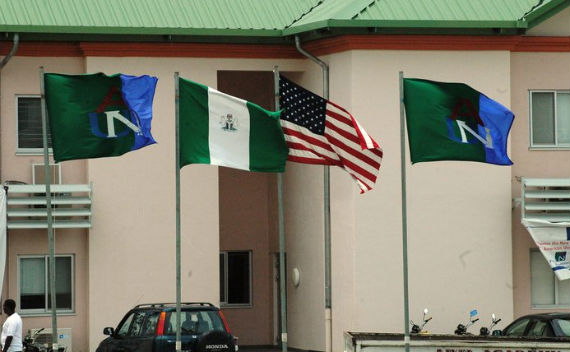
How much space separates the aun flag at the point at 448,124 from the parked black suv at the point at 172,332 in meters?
4.67

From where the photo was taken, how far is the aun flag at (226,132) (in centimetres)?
2467

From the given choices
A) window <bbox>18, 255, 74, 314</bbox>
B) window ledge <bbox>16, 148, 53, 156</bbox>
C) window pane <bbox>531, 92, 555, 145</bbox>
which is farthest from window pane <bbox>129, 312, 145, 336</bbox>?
window pane <bbox>531, 92, 555, 145</bbox>

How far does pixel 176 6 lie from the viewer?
1357 inches

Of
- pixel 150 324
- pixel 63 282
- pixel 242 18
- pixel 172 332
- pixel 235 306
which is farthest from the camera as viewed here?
pixel 235 306

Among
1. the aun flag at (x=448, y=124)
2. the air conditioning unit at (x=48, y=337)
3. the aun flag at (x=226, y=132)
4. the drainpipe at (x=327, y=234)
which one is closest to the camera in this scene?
the aun flag at (x=226, y=132)

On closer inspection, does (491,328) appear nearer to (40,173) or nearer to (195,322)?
(195,322)

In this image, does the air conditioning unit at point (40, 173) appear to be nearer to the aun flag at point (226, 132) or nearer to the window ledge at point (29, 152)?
the window ledge at point (29, 152)

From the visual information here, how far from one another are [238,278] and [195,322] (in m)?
9.48

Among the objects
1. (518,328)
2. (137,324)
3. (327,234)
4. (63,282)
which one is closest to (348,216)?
(327,234)

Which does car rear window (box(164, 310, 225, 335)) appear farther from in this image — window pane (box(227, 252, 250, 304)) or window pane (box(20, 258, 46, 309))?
window pane (box(227, 252, 250, 304))

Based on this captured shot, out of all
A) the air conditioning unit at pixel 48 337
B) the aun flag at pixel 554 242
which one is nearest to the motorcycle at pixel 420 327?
the aun flag at pixel 554 242

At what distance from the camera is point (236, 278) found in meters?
37.4

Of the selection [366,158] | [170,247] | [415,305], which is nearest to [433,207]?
[415,305]

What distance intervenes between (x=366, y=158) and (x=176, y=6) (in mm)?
10119
